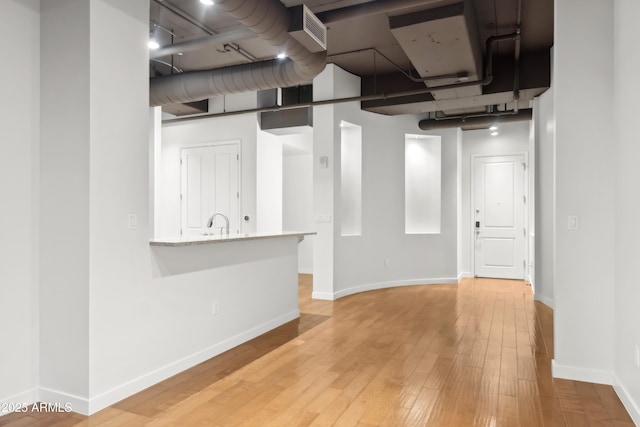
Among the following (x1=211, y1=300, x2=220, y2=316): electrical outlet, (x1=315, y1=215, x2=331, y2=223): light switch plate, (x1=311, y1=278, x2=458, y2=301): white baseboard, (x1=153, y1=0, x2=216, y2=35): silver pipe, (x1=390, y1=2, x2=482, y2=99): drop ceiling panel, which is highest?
(x1=153, y1=0, x2=216, y2=35): silver pipe

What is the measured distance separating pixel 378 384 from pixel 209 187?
17.5ft

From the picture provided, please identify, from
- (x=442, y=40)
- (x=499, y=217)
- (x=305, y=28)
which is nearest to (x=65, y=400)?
(x=305, y=28)

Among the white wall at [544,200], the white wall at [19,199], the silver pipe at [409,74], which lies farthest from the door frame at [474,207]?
the white wall at [19,199]

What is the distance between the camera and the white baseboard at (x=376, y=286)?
6.11 m

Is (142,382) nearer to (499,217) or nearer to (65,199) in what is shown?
(65,199)

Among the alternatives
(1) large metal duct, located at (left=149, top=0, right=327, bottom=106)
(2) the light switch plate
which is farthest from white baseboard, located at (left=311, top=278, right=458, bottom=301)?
(1) large metal duct, located at (left=149, top=0, right=327, bottom=106)

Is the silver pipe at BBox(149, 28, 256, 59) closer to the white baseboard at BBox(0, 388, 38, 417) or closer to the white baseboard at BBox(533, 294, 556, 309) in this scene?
the white baseboard at BBox(0, 388, 38, 417)

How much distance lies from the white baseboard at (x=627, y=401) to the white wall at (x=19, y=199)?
145 inches

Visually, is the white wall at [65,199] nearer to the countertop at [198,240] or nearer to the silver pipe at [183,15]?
the countertop at [198,240]

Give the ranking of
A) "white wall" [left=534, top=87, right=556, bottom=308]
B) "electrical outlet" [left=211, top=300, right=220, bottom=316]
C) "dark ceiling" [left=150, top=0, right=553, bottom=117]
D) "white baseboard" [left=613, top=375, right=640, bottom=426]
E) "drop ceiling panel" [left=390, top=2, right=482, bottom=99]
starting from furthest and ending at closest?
1. "white wall" [left=534, top=87, right=556, bottom=308]
2. "dark ceiling" [left=150, top=0, right=553, bottom=117]
3. "drop ceiling panel" [left=390, top=2, right=482, bottom=99]
4. "electrical outlet" [left=211, top=300, right=220, bottom=316]
5. "white baseboard" [left=613, top=375, right=640, bottom=426]

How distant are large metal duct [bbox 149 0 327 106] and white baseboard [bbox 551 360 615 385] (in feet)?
11.0

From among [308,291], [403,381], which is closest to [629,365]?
[403,381]

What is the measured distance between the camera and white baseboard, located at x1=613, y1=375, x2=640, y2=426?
242 centimetres

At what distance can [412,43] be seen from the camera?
167 inches
